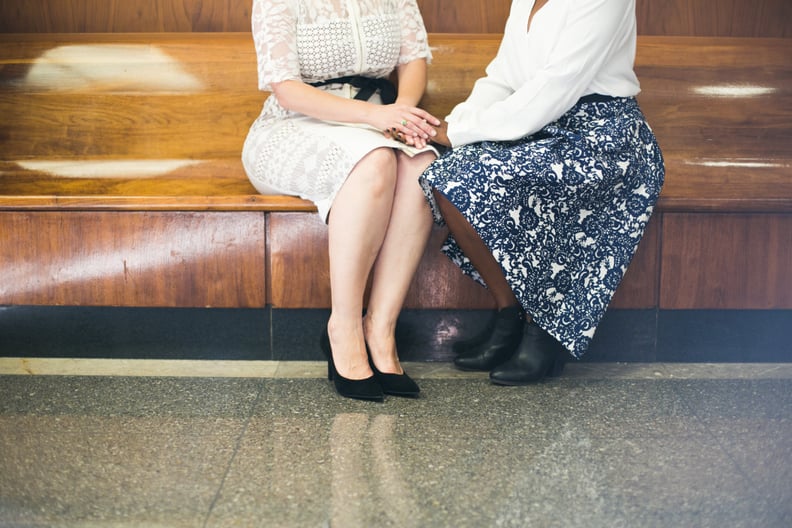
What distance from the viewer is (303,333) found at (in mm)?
2303

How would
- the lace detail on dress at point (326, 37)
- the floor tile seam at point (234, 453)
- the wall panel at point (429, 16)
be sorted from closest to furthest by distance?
the floor tile seam at point (234, 453)
the lace detail on dress at point (326, 37)
the wall panel at point (429, 16)

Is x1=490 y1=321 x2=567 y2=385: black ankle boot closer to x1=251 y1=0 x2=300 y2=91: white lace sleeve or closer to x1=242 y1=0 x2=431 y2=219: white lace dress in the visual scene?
x1=242 y1=0 x2=431 y2=219: white lace dress

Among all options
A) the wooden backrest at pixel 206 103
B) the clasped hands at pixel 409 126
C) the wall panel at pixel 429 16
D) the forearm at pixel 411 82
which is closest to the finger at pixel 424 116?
the clasped hands at pixel 409 126

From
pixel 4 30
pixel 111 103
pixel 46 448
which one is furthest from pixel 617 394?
pixel 4 30

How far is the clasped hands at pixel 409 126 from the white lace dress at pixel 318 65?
0.09 ft

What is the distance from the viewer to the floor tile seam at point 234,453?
1.40m

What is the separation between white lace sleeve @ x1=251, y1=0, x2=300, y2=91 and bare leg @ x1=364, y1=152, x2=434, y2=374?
399 millimetres

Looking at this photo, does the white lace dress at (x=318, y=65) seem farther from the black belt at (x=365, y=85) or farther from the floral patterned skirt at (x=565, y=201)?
the floral patterned skirt at (x=565, y=201)

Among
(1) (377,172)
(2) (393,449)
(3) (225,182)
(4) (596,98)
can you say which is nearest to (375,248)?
(1) (377,172)

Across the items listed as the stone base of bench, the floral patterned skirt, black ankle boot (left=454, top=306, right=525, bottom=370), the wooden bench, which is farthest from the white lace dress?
black ankle boot (left=454, top=306, right=525, bottom=370)

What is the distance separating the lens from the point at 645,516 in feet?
4.53

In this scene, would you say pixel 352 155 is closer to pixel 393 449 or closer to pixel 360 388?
pixel 360 388

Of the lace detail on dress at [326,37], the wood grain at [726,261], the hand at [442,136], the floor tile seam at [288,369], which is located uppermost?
the lace detail on dress at [326,37]

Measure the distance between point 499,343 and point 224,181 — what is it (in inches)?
42.5
